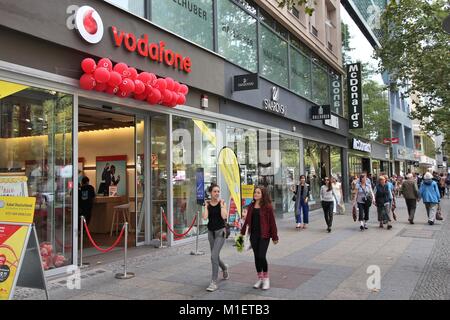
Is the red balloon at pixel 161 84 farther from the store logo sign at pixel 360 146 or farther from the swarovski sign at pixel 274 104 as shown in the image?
the store logo sign at pixel 360 146

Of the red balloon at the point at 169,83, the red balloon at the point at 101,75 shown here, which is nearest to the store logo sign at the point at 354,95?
the red balloon at the point at 169,83

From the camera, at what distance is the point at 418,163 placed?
61.3m

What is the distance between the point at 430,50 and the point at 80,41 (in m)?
12.9

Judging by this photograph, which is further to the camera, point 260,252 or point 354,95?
point 354,95

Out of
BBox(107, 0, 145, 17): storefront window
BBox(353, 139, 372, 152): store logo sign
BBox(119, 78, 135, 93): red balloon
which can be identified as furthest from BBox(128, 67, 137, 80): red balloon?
BBox(353, 139, 372, 152): store logo sign

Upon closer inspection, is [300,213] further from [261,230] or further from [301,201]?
[261,230]

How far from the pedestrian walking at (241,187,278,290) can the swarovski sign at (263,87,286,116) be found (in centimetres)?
856

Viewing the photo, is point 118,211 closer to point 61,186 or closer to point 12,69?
point 61,186

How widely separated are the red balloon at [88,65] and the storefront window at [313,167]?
1347cm

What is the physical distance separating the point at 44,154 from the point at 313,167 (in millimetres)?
15392

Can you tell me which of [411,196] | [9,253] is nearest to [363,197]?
[411,196]

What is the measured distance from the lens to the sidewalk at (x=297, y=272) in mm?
6020

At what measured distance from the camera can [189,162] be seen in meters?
11.2

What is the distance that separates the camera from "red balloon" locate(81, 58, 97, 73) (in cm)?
748
